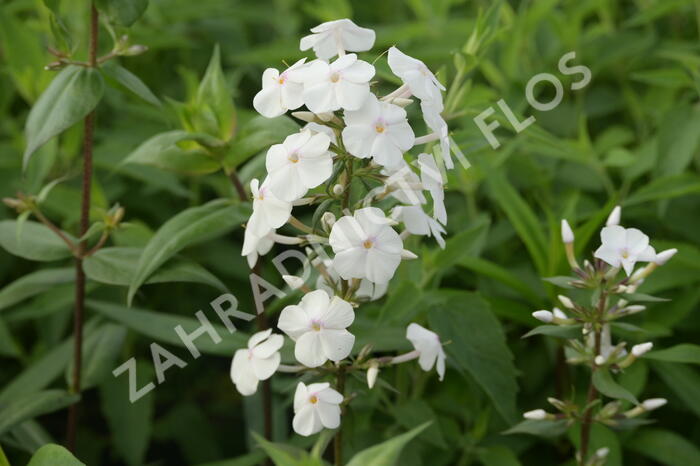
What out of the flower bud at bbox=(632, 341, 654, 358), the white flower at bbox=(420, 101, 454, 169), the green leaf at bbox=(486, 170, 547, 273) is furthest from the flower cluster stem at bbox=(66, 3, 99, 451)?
the flower bud at bbox=(632, 341, 654, 358)

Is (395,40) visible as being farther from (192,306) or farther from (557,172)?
(192,306)

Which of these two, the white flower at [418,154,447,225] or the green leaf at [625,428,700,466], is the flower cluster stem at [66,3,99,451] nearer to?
the white flower at [418,154,447,225]

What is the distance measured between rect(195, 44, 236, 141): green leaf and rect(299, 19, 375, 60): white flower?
1.15 feet

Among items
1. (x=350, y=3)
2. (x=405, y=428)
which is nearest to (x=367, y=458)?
(x=405, y=428)

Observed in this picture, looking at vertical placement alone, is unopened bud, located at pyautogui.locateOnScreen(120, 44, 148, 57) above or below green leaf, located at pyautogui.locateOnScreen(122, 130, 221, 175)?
above

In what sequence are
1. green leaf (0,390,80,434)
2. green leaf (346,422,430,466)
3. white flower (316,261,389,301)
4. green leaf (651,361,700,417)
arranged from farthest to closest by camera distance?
green leaf (651,361,700,417), green leaf (0,390,80,434), white flower (316,261,389,301), green leaf (346,422,430,466)

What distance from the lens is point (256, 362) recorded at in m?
1.21

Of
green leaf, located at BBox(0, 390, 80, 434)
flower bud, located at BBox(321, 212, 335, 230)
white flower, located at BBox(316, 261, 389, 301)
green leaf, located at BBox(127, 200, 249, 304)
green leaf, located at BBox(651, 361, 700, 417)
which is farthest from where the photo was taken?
green leaf, located at BBox(651, 361, 700, 417)

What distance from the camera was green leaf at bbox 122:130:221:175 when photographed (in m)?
1.44

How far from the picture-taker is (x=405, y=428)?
161 centimetres

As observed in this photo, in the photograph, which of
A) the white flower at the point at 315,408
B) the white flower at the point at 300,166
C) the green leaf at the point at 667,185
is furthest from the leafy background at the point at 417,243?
the white flower at the point at 300,166

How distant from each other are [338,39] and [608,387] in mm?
588

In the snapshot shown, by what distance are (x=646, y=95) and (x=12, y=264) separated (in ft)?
5.18

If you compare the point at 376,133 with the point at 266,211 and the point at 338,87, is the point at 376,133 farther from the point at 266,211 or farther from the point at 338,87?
the point at 266,211
